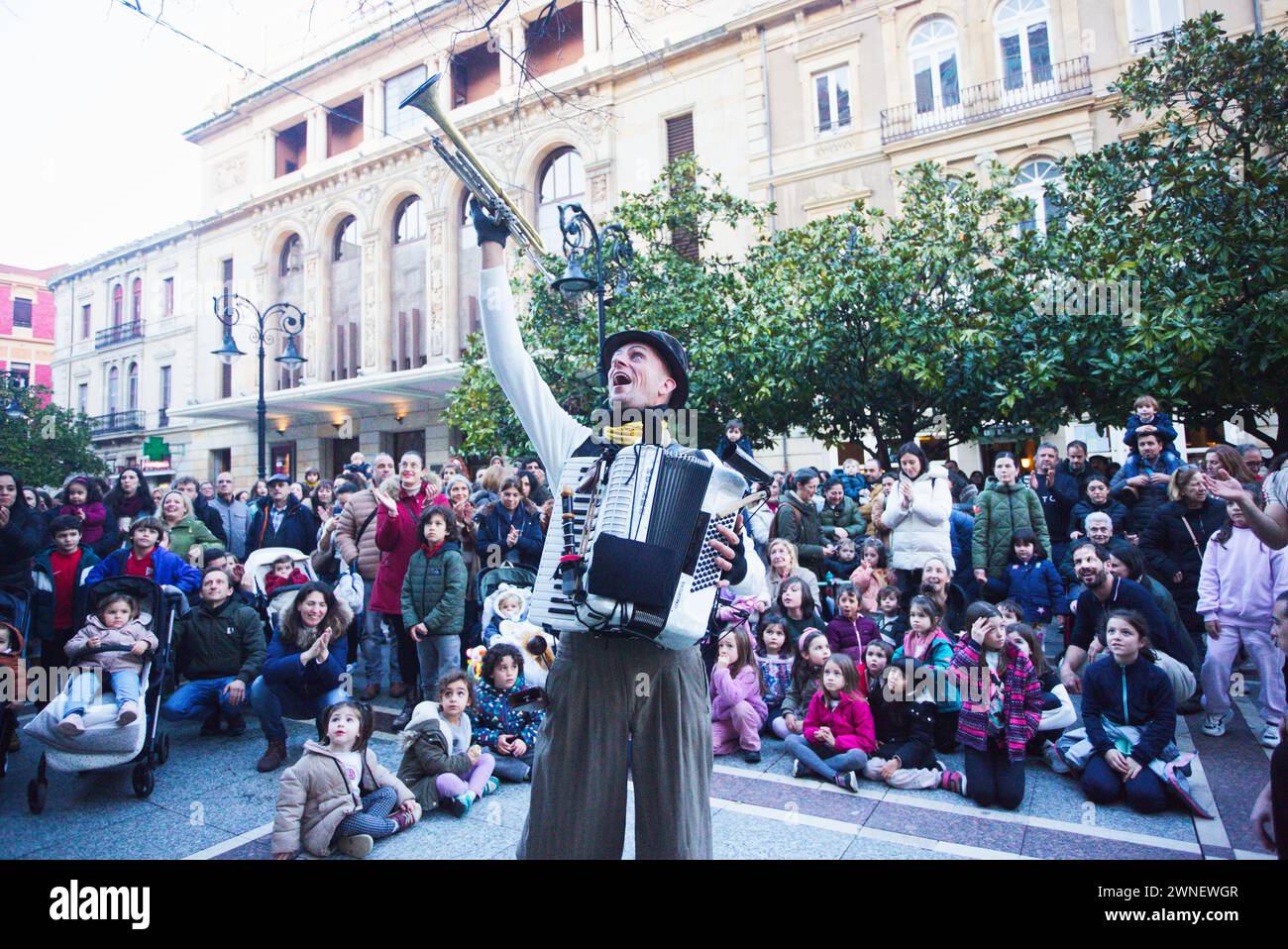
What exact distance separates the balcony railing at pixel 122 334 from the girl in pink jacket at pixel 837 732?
3234 centimetres

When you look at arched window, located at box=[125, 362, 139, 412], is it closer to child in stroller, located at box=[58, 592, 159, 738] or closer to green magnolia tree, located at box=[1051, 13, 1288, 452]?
child in stroller, located at box=[58, 592, 159, 738]

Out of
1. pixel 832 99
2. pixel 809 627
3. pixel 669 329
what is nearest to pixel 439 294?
pixel 669 329

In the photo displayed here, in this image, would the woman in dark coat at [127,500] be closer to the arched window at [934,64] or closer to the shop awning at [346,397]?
the shop awning at [346,397]

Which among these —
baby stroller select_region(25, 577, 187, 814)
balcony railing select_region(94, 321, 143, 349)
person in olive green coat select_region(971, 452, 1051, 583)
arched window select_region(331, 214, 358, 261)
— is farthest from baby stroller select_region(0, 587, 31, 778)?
balcony railing select_region(94, 321, 143, 349)

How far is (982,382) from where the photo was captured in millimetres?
10523

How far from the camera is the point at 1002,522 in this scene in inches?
267

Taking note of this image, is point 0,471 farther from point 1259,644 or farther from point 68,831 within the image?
point 1259,644

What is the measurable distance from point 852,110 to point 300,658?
55.2 feet

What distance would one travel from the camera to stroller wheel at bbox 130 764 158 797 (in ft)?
14.4

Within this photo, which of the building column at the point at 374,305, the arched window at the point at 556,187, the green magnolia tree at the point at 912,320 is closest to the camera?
the green magnolia tree at the point at 912,320

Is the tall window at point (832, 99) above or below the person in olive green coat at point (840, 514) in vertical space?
above

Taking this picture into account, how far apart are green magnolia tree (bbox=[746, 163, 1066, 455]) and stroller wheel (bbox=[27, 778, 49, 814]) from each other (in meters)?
9.73

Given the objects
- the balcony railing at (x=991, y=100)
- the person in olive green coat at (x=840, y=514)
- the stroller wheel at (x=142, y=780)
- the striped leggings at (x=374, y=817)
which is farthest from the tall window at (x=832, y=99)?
the stroller wheel at (x=142, y=780)

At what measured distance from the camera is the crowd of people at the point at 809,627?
168 inches
